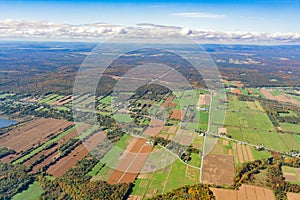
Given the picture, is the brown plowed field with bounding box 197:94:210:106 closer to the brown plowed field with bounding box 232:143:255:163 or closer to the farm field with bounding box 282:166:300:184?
the brown plowed field with bounding box 232:143:255:163

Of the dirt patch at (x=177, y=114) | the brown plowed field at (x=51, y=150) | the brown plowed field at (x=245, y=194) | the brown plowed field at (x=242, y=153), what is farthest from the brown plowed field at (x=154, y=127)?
the brown plowed field at (x=245, y=194)

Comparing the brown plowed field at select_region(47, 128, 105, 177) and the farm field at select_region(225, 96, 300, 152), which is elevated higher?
the brown plowed field at select_region(47, 128, 105, 177)

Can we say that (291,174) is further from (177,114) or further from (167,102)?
(167,102)

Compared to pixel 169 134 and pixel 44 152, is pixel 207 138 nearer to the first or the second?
pixel 169 134

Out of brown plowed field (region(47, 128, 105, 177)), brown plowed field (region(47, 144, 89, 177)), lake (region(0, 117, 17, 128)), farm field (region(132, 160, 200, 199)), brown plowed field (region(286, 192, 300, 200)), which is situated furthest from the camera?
lake (region(0, 117, 17, 128))

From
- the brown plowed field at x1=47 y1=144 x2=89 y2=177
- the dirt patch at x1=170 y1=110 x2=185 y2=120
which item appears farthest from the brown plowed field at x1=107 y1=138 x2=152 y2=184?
the dirt patch at x1=170 y1=110 x2=185 y2=120

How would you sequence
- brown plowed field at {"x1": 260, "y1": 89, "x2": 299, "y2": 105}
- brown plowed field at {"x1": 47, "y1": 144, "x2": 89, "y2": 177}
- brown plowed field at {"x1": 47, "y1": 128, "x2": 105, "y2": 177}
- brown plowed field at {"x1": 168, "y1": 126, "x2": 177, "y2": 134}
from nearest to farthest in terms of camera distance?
brown plowed field at {"x1": 47, "y1": 144, "x2": 89, "y2": 177} < brown plowed field at {"x1": 47, "y1": 128, "x2": 105, "y2": 177} < brown plowed field at {"x1": 168, "y1": 126, "x2": 177, "y2": 134} < brown plowed field at {"x1": 260, "y1": 89, "x2": 299, "y2": 105}

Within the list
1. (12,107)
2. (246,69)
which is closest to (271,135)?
(12,107)

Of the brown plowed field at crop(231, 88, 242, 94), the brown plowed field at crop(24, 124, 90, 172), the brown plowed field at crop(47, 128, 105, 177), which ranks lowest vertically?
the brown plowed field at crop(231, 88, 242, 94)
